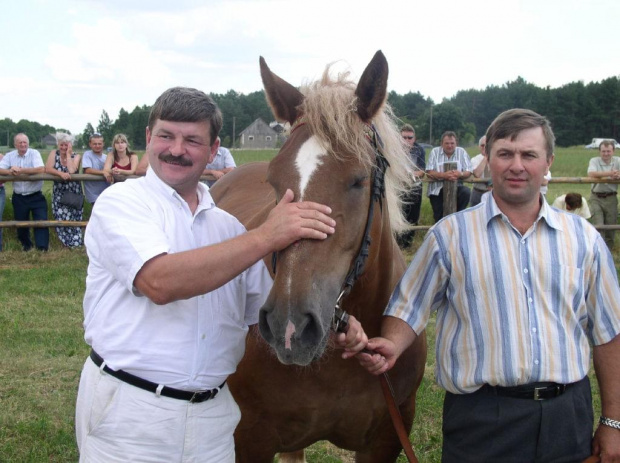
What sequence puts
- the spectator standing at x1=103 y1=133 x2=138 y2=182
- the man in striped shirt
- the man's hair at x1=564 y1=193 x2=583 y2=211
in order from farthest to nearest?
the spectator standing at x1=103 y1=133 x2=138 y2=182
the man's hair at x1=564 y1=193 x2=583 y2=211
the man in striped shirt

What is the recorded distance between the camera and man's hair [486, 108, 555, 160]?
2.26m

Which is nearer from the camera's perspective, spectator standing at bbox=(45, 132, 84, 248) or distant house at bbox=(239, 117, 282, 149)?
spectator standing at bbox=(45, 132, 84, 248)

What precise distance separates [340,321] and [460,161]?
8.55 m

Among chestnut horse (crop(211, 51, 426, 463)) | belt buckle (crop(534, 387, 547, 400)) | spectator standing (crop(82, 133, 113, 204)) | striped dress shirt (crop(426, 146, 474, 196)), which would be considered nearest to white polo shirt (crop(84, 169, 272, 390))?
chestnut horse (crop(211, 51, 426, 463))

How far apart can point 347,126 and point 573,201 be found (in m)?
7.96

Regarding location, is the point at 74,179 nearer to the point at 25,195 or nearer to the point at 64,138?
the point at 64,138

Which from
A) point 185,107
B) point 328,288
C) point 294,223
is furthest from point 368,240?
point 185,107

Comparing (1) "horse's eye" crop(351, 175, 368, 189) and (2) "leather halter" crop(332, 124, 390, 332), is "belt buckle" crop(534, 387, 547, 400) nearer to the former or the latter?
(2) "leather halter" crop(332, 124, 390, 332)

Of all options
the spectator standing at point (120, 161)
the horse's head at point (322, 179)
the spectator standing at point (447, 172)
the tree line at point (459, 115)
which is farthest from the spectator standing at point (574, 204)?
the tree line at point (459, 115)

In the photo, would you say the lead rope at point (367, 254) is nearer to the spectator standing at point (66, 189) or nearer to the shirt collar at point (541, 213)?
the shirt collar at point (541, 213)

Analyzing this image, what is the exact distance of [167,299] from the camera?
1780 millimetres

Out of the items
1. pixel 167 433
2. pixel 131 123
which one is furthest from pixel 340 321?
pixel 131 123

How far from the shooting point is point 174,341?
1.93 meters

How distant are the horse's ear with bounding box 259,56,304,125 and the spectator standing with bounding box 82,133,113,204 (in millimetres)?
7719
